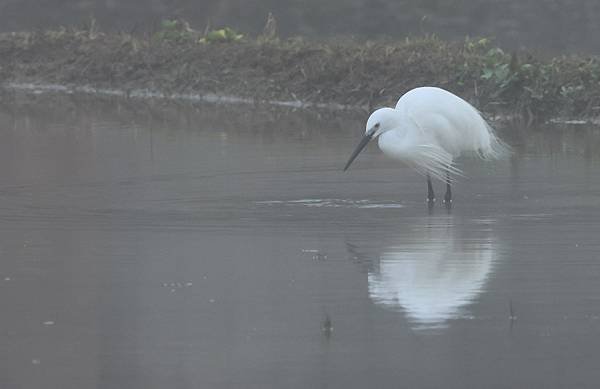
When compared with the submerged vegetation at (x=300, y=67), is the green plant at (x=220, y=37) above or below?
above

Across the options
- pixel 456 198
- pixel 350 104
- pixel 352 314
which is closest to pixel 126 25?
pixel 350 104

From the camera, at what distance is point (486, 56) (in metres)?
20.0

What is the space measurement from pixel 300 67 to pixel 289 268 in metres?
11.0

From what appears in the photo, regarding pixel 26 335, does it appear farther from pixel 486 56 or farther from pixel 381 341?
pixel 486 56

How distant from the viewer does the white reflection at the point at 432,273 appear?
9.01m

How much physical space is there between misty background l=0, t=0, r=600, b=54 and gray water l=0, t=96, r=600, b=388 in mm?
4894

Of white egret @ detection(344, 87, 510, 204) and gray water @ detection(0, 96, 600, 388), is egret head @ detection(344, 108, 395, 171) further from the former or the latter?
gray water @ detection(0, 96, 600, 388)

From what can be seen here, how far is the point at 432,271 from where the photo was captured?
10.1m

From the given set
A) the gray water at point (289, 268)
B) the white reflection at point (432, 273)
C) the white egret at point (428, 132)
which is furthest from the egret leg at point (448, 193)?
the white reflection at point (432, 273)

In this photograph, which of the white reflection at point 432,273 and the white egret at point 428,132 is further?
the white egret at point 428,132

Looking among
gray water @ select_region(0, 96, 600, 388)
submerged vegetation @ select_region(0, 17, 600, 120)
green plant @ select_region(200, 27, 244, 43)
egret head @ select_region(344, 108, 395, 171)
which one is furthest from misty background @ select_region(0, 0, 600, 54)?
egret head @ select_region(344, 108, 395, 171)

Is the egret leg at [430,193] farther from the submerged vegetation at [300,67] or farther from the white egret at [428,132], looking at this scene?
the submerged vegetation at [300,67]

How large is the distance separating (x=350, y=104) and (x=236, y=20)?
13.3ft

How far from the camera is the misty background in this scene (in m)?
22.0
